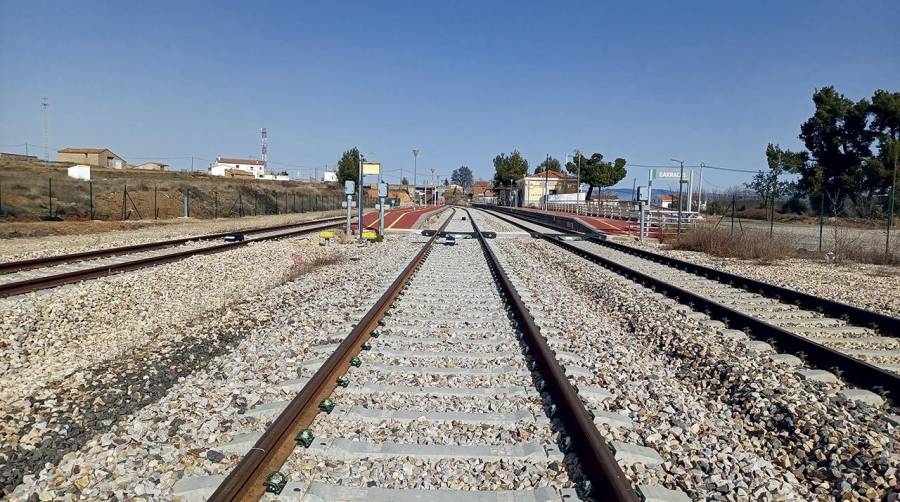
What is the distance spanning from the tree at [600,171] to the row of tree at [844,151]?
3889cm

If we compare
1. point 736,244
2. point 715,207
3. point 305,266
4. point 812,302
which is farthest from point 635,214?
point 812,302

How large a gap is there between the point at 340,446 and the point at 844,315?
26.4 feet

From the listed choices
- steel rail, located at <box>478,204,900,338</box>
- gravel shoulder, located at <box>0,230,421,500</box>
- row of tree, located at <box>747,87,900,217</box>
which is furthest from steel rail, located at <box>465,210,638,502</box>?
row of tree, located at <box>747,87,900,217</box>

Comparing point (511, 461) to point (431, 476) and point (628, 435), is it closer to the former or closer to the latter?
point (431, 476)

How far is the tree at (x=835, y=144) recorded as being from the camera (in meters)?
51.7

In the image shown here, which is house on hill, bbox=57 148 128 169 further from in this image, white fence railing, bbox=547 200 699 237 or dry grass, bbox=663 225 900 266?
dry grass, bbox=663 225 900 266

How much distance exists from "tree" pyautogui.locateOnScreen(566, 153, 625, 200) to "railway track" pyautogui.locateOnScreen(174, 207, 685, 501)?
91.0 metres

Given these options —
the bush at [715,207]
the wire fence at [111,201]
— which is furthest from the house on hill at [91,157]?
the bush at [715,207]

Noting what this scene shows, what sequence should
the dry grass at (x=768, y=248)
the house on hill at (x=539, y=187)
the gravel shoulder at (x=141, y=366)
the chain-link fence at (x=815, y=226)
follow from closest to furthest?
the gravel shoulder at (x=141, y=366), the dry grass at (x=768, y=248), the chain-link fence at (x=815, y=226), the house on hill at (x=539, y=187)

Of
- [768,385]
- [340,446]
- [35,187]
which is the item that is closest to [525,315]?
[768,385]

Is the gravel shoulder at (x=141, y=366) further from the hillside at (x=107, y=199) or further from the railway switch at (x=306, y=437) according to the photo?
the hillside at (x=107, y=199)

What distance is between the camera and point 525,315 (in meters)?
8.25

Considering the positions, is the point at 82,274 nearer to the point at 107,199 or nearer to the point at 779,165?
the point at 107,199

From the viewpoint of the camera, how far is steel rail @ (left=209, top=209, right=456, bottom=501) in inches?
138
